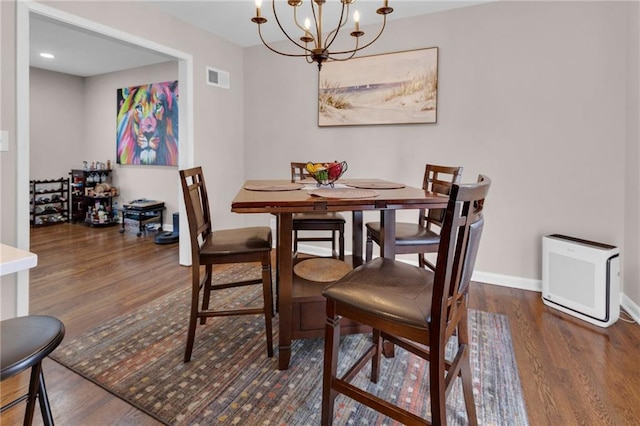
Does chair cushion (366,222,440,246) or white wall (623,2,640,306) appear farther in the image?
white wall (623,2,640,306)

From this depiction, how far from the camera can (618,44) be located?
8.28 feet

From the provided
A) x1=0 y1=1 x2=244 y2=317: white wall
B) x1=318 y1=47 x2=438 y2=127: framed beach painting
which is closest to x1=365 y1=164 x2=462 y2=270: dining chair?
x1=318 y1=47 x2=438 y2=127: framed beach painting

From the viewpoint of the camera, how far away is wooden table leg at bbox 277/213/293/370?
66.2 inches

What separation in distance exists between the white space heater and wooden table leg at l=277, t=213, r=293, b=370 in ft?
6.64

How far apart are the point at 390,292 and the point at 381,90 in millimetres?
2650

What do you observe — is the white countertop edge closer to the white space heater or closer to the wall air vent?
the white space heater

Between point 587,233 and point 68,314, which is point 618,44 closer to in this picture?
point 587,233

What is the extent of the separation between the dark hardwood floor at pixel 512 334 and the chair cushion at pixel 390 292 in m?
0.81

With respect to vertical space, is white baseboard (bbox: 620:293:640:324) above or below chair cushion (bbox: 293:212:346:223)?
below

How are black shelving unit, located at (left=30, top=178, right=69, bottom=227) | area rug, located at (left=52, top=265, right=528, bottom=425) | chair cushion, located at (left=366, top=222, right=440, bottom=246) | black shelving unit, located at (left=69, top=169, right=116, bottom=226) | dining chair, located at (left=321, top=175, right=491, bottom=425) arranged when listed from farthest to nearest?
black shelving unit, located at (left=69, top=169, right=116, bottom=226) → black shelving unit, located at (left=30, top=178, right=69, bottom=227) → chair cushion, located at (left=366, top=222, right=440, bottom=246) → area rug, located at (left=52, top=265, right=528, bottom=425) → dining chair, located at (left=321, top=175, right=491, bottom=425)

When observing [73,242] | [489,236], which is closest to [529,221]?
[489,236]

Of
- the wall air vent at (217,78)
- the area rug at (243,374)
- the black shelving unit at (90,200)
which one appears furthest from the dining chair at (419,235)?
the black shelving unit at (90,200)

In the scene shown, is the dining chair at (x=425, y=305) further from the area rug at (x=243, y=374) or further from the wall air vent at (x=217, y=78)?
the wall air vent at (x=217, y=78)

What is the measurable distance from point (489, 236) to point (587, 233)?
69 cm
